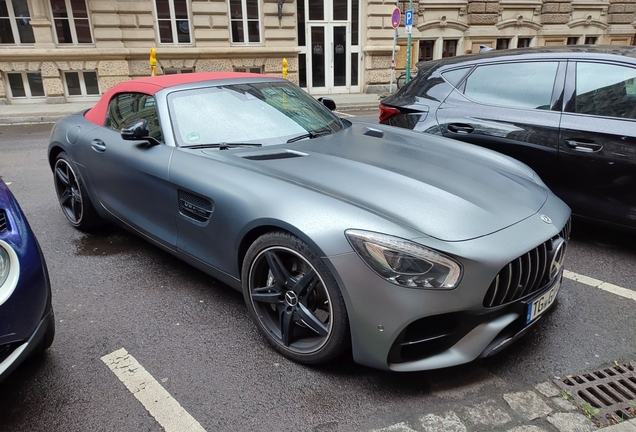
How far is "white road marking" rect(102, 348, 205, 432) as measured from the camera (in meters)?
2.12

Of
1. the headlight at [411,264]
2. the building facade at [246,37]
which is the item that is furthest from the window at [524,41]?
the headlight at [411,264]

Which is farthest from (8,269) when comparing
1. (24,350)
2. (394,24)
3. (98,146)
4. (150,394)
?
(394,24)

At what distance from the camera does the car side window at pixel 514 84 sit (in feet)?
12.9

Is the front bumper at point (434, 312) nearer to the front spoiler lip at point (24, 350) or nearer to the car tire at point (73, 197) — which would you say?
the front spoiler lip at point (24, 350)

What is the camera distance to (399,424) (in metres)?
2.09

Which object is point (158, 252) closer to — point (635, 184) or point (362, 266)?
point (362, 266)

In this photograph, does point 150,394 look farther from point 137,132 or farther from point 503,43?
point 503,43

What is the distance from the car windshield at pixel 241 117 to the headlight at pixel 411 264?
1.39 m

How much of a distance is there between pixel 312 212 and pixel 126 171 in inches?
69.7

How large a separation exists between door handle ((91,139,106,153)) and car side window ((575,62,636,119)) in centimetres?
370

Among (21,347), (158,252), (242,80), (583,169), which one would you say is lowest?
(158,252)

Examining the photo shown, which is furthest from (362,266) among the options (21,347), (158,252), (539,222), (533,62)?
(533,62)

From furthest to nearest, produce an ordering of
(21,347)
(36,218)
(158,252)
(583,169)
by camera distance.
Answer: (36,218), (158,252), (583,169), (21,347)

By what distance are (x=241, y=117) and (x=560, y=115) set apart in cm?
251
